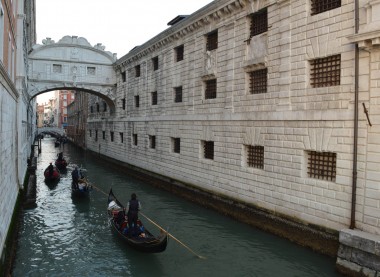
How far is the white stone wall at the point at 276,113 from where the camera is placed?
346 inches

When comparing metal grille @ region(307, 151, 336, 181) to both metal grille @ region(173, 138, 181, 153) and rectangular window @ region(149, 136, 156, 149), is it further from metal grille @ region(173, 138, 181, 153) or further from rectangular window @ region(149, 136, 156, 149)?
rectangular window @ region(149, 136, 156, 149)

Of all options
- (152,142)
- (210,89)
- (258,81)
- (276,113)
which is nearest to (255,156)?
(276,113)

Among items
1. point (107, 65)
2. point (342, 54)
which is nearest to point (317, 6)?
point (342, 54)

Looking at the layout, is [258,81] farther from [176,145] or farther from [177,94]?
[176,145]

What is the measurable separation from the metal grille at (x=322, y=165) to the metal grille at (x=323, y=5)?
4.03 meters

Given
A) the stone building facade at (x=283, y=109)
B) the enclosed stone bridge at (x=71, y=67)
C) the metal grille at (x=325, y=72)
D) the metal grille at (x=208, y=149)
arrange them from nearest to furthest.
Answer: the stone building facade at (x=283, y=109)
the metal grille at (x=325, y=72)
the metal grille at (x=208, y=149)
the enclosed stone bridge at (x=71, y=67)

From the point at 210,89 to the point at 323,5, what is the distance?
617 centimetres

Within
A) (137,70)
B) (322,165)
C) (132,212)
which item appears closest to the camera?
(322,165)

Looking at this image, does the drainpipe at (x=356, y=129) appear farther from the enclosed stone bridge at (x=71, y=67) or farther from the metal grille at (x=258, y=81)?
the enclosed stone bridge at (x=71, y=67)

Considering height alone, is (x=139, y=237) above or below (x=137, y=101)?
below

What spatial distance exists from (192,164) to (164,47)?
7.16 metres

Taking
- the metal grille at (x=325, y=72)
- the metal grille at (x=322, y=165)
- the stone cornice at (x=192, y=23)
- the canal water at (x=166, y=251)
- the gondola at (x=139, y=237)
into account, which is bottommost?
the canal water at (x=166, y=251)

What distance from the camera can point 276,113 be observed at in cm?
1095

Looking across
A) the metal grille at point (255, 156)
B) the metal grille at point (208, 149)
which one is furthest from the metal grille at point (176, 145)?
the metal grille at point (255, 156)
